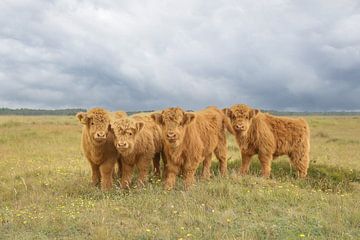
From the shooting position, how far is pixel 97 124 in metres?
9.49

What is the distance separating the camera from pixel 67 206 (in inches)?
350

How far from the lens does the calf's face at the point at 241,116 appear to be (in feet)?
35.9

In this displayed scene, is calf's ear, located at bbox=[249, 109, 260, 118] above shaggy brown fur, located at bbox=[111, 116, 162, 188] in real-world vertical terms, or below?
above

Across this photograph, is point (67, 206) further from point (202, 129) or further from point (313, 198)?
point (313, 198)

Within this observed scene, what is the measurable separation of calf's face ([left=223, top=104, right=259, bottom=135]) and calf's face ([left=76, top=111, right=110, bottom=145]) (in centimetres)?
308

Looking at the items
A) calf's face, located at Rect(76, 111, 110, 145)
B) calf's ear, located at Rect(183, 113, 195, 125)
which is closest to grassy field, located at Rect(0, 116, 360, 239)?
calf's face, located at Rect(76, 111, 110, 145)

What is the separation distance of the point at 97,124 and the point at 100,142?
0.38 metres

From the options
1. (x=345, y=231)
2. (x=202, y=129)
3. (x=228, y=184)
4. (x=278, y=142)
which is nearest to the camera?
(x=345, y=231)

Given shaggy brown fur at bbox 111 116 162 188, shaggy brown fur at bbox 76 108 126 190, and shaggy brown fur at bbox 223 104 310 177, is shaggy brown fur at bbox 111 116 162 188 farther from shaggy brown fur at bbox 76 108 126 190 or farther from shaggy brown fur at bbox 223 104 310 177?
shaggy brown fur at bbox 223 104 310 177

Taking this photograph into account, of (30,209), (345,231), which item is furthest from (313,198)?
(30,209)

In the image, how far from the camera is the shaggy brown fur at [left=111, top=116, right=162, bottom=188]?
9.37m

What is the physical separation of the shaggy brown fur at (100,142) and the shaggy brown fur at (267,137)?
10.0 ft

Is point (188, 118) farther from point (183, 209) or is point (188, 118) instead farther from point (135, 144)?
point (183, 209)

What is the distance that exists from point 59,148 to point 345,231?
15.9m
